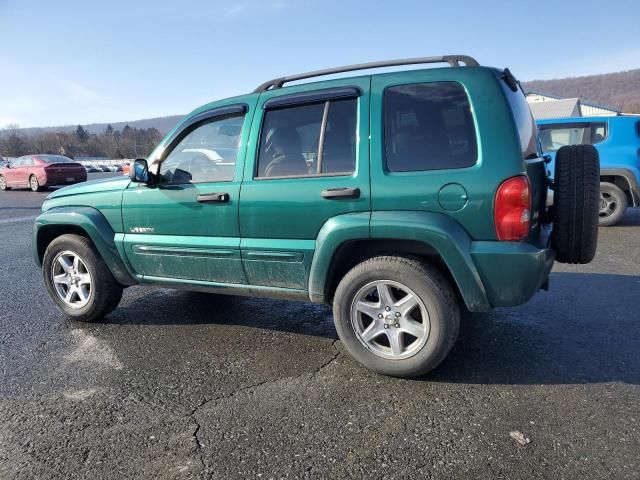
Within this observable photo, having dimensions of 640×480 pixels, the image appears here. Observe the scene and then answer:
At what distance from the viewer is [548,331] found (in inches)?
138

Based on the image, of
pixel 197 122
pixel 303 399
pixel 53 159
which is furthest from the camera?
pixel 53 159

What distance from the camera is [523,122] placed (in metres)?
2.76

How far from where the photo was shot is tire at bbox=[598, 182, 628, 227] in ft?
24.4

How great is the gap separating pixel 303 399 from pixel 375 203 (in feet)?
4.16

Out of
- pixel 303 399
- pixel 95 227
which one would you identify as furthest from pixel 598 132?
pixel 95 227

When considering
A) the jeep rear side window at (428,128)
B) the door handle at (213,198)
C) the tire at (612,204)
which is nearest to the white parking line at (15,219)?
the door handle at (213,198)

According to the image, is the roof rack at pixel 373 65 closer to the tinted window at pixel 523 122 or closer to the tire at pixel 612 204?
the tinted window at pixel 523 122

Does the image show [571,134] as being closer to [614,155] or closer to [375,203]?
[614,155]

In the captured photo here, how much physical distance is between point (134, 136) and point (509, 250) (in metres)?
88.0

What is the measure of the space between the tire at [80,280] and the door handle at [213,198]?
1.30m

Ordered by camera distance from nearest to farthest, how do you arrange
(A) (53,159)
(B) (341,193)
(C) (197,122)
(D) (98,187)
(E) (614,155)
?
1. (B) (341,193)
2. (C) (197,122)
3. (D) (98,187)
4. (E) (614,155)
5. (A) (53,159)

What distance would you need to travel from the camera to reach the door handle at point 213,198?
3.19 metres

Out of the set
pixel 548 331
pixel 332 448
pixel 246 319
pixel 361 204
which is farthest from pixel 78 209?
pixel 548 331

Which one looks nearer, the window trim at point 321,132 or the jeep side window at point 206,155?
the window trim at point 321,132
